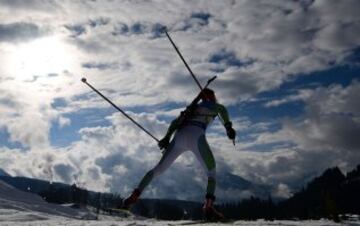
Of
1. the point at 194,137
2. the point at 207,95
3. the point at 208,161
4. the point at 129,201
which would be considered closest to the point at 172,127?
the point at 194,137

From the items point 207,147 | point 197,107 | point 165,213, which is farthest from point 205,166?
point 165,213

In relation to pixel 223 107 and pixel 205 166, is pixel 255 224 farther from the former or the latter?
pixel 223 107

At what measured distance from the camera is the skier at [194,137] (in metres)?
11.3

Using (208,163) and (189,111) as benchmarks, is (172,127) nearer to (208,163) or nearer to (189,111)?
(189,111)

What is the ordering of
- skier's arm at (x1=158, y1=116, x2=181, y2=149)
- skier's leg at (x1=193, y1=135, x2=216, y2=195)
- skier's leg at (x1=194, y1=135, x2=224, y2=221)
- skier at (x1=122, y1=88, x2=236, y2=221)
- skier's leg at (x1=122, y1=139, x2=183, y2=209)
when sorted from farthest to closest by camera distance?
skier's arm at (x1=158, y1=116, x2=181, y2=149) < skier's leg at (x1=122, y1=139, x2=183, y2=209) < skier at (x1=122, y1=88, x2=236, y2=221) < skier's leg at (x1=193, y1=135, x2=216, y2=195) < skier's leg at (x1=194, y1=135, x2=224, y2=221)

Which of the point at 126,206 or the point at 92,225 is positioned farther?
the point at 126,206

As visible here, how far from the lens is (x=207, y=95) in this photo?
479 inches

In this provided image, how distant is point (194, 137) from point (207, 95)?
1.26 metres

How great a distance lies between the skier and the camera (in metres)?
11.3

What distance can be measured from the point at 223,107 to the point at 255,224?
11.2 feet

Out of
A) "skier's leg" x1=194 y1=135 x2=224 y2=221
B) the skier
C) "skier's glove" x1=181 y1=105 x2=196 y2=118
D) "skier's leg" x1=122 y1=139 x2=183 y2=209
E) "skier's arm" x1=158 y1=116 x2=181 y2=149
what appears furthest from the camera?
"skier's arm" x1=158 y1=116 x2=181 y2=149

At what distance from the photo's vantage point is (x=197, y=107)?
12.0m

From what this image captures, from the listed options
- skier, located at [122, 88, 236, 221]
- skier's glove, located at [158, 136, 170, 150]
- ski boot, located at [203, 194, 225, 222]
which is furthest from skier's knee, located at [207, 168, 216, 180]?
skier's glove, located at [158, 136, 170, 150]

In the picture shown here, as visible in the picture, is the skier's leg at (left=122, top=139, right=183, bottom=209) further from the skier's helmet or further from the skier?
the skier's helmet
